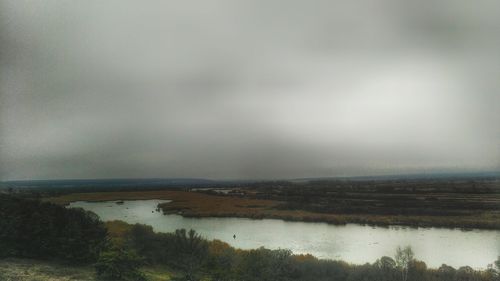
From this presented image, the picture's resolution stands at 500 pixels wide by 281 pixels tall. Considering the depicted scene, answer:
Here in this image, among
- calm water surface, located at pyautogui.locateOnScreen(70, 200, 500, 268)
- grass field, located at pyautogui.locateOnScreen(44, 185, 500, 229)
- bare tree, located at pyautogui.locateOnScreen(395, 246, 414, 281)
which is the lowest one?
bare tree, located at pyautogui.locateOnScreen(395, 246, 414, 281)

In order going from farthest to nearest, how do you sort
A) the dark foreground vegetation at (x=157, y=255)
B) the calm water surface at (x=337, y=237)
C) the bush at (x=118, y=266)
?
the calm water surface at (x=337, y=237) < the dark foreground vegetation at (x=157, y=255) < the bush at (x=118, y=266)

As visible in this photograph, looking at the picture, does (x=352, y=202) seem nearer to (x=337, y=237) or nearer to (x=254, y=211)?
(x=337, y=237)

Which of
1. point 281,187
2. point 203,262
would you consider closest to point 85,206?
point 203,262

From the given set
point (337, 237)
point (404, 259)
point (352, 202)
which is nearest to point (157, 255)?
point (337, 237)

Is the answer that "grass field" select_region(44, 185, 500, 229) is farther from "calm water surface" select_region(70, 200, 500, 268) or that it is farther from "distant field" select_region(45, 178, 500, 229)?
"calm water surface" select_region(70, 200, 500, 268)

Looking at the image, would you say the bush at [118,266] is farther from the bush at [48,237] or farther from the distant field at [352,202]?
the distant field at [352,202]

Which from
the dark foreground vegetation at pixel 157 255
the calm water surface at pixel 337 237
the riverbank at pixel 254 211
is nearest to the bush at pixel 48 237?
the dark foreground vegetation at pixel 157 255

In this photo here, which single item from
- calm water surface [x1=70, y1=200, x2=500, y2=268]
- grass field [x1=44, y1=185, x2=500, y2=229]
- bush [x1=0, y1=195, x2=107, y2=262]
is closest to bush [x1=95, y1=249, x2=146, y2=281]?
bush [x1=0, y1=195, x2=107, y2=262]
